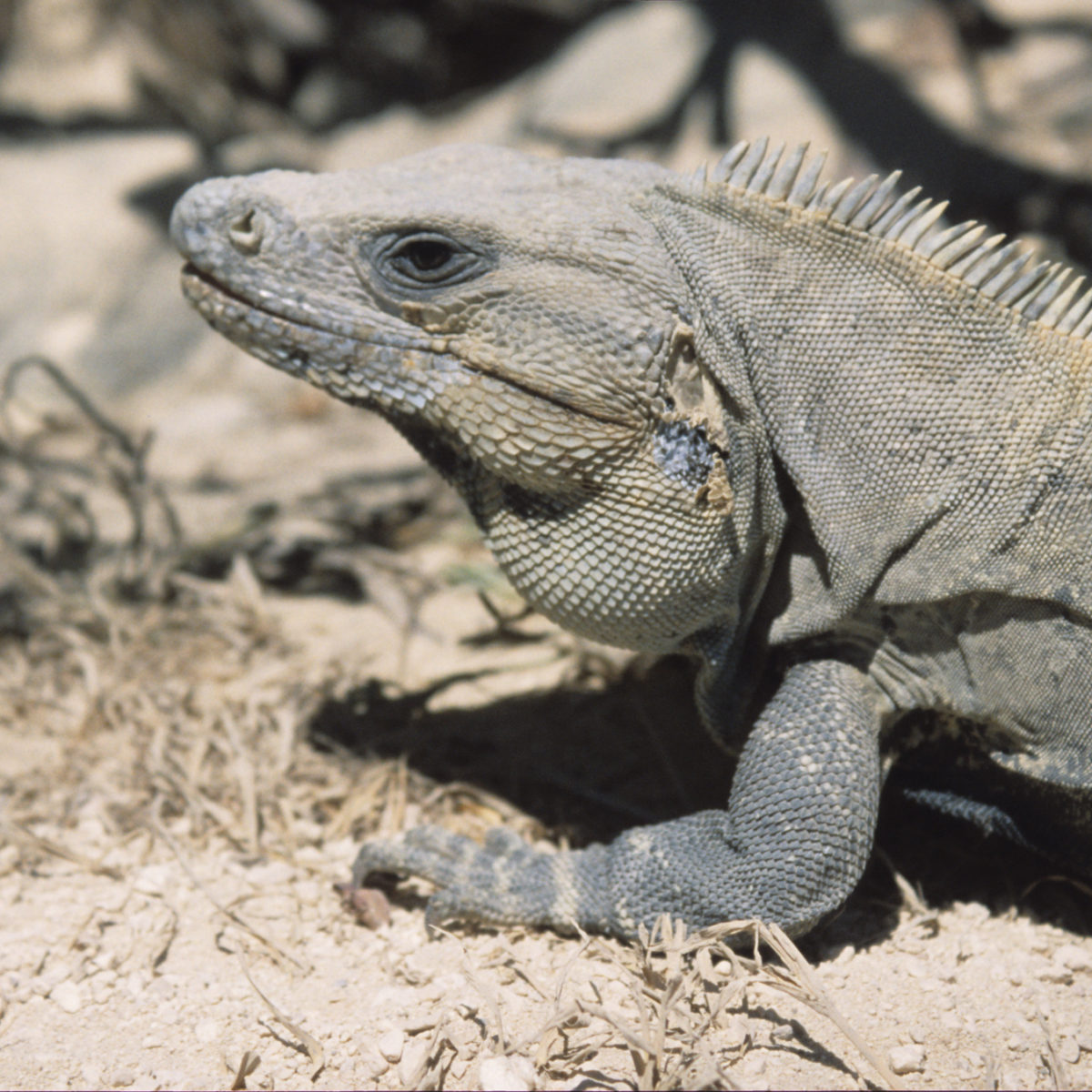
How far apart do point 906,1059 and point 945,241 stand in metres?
2.02

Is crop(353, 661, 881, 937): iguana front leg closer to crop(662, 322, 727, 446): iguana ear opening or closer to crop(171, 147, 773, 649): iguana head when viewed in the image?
crop(171, 147, 773, 649): iguana head

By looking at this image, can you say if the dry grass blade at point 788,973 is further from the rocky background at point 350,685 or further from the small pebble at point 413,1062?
the small pebble at point 413,1062

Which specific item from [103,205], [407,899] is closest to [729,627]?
[407,899]

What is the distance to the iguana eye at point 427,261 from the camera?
9.77ft

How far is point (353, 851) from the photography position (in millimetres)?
3736

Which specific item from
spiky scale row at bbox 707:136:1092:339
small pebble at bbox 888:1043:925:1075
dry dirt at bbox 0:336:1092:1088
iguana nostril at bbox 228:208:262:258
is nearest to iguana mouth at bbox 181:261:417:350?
iguana nostril at bbox 228:208:262:258

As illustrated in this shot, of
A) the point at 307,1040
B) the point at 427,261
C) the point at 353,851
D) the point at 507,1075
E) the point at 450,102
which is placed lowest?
the point at 450,102

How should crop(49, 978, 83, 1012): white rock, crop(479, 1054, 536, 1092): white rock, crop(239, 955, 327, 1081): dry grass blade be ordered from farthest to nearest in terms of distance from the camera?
crop(49, 978, 83, 1012): white rock < crop(239, 955, 327, 1081): dry grass blade < crop(479, 1054, 536, 1092): white rock

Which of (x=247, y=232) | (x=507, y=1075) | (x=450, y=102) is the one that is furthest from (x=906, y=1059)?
(x=450, y=102)

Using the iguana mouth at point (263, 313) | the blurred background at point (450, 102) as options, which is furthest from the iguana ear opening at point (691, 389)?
the blurred background at point (450, 102)

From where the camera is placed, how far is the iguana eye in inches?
117

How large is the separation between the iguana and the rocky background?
44 cm

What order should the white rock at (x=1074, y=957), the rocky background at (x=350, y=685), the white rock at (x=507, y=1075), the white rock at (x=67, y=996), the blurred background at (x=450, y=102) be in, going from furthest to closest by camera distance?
1. the blurred background at (x=450, y=102)
2. the white rock at (x=1074, y=957)
3. the white rock at (x=67, y=996)
4. the rocky background at (x=350, y=685)
5. the white rock at (x=507, y=1075)

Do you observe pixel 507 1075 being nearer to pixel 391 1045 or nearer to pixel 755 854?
pixel 391 1045
